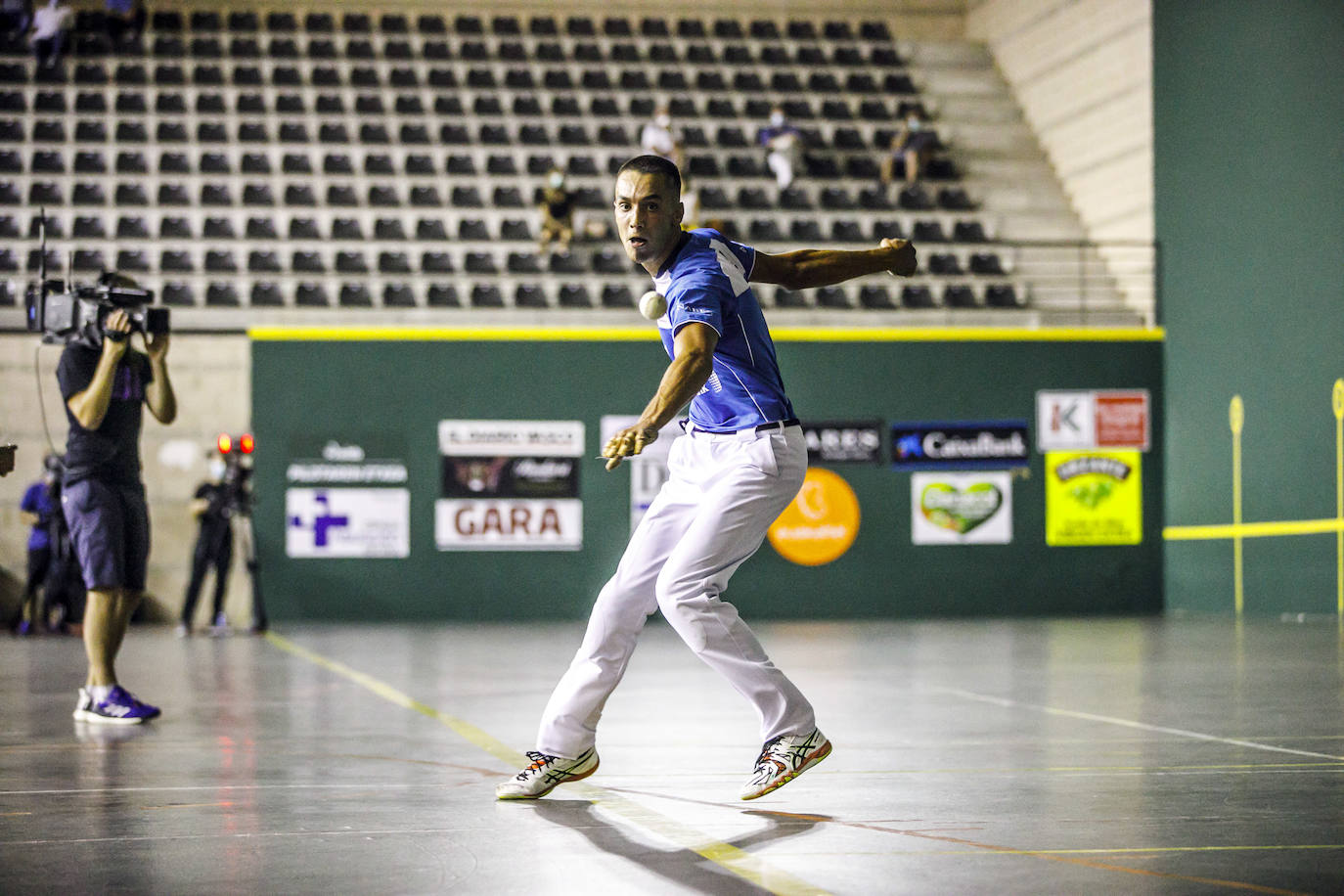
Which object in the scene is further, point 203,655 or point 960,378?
point 960,378

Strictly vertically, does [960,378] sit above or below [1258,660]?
above

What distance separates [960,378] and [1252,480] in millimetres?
3443

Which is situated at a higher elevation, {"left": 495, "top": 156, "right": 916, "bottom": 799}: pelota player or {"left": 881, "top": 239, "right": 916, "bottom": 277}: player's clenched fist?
{"left": 881, "top": 239, "right": 916, "bottom": 277}: player's clenched fist

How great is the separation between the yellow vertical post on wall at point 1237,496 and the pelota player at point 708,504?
45.0 feet

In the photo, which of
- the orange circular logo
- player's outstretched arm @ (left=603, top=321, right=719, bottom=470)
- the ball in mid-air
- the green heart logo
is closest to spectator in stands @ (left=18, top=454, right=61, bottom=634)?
the orange circular logo

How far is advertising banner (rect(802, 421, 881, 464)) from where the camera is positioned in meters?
18.6

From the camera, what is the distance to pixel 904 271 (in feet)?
17.8

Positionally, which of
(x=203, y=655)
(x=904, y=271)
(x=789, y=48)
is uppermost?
(x=789, y=48)

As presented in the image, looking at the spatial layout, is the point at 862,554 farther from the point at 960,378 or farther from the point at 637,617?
the point at 637,617

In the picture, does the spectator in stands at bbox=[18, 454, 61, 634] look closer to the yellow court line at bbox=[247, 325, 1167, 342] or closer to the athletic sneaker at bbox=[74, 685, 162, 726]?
the yellow court line at bbox=[247, 325, 1167, 342]

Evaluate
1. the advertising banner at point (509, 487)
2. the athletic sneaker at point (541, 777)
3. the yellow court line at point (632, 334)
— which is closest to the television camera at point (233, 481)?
the yellow court line at point (632, 334)

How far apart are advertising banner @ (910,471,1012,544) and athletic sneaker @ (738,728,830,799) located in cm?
1383

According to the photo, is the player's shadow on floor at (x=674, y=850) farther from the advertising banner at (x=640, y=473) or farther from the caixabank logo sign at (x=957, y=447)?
the caixabank logo sign at (x=957, y=447)

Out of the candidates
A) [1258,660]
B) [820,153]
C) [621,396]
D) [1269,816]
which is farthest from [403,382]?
[1269,816]
